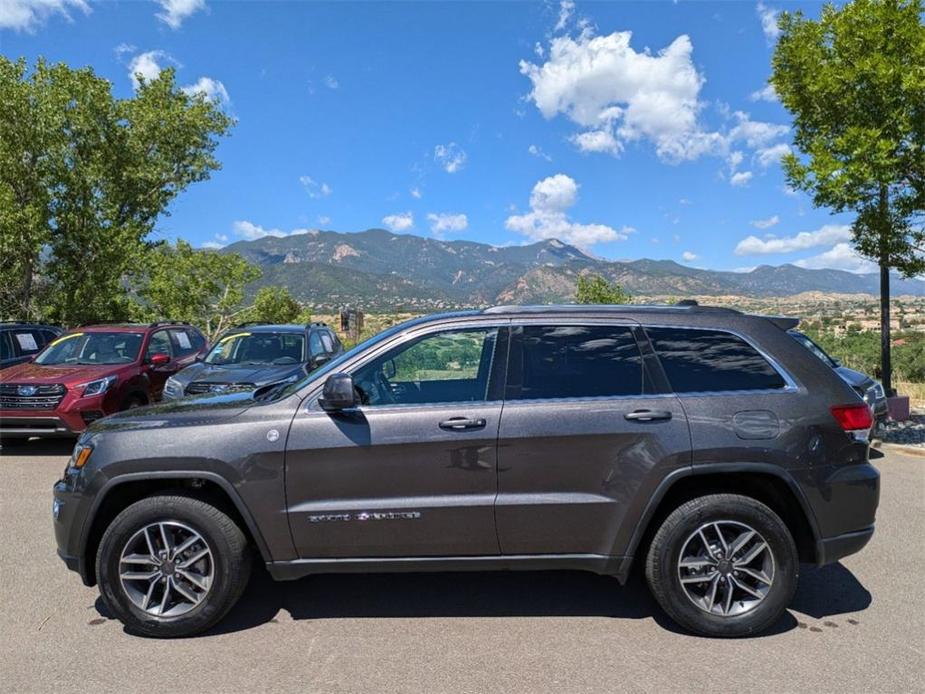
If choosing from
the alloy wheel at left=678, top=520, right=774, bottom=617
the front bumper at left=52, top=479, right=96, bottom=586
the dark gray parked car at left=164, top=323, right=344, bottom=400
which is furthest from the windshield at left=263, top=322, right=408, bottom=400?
the dark gray parked car at left=164, top=323, right=344, bottom=400

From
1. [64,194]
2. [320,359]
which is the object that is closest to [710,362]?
[320,359]

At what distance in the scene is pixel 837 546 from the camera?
3363 mm

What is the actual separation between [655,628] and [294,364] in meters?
6.48

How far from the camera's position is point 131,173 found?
865 inches

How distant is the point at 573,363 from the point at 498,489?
844mm

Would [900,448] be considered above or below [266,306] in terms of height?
below

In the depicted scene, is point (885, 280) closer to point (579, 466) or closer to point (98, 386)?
point (579, 466)

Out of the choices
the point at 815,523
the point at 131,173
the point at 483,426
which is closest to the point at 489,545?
the point at 483,426

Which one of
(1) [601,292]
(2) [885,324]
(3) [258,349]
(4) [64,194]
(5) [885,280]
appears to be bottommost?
(3) [258,349]

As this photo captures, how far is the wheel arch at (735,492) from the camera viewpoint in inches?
130

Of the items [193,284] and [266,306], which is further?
[266,306]

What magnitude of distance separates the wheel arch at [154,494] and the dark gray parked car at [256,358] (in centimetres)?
430

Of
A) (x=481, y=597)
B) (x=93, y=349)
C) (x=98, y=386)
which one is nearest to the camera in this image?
(x=481, y=597)

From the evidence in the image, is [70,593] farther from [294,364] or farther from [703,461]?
[294,364]
